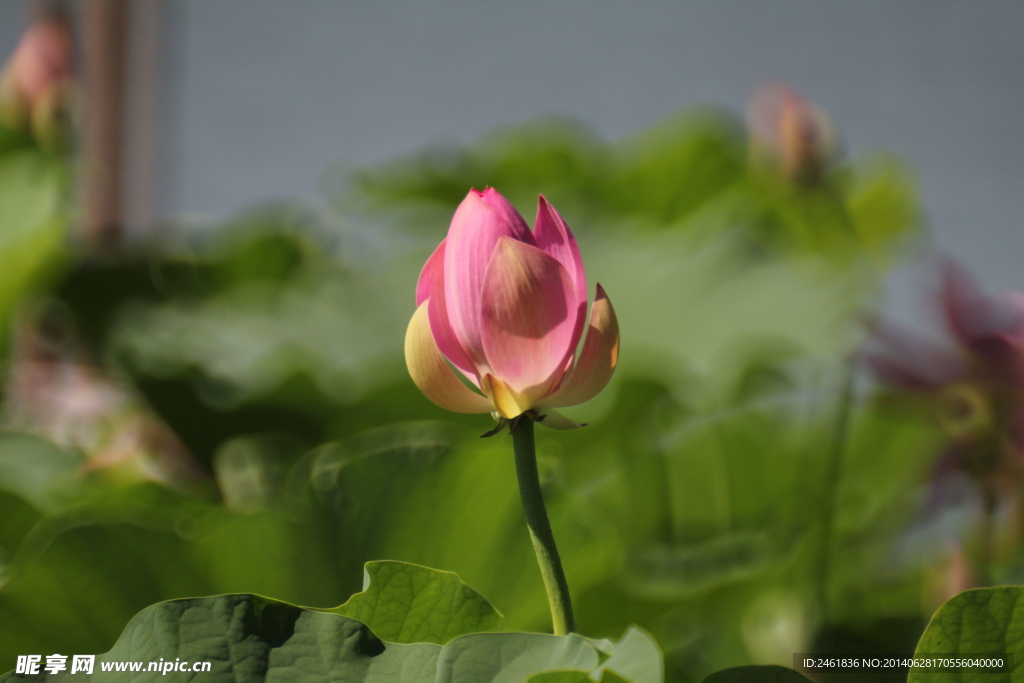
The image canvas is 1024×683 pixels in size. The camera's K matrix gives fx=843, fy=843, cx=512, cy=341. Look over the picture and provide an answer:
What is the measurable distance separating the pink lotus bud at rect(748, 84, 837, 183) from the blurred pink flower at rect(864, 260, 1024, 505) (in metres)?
0.38

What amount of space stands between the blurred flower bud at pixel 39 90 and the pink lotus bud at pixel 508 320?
48 cm

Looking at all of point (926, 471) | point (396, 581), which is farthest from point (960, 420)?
point (396, 581)

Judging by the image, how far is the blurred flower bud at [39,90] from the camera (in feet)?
1.63

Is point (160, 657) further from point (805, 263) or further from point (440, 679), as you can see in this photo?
point (805, 263)

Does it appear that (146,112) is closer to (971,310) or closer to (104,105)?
(104,105)

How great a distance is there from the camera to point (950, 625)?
121 mm

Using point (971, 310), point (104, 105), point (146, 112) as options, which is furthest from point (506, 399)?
point (146, 112)

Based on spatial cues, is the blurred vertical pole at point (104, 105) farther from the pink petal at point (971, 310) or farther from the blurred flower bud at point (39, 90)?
the pink petal at point (971, 310)

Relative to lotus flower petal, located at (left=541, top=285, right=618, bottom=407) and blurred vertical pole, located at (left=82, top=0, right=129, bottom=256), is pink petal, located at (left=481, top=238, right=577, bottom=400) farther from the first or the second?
blurred vertical pole, located at (left=82, top=0, right=129, bottom=256)

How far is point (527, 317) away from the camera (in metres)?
0.11

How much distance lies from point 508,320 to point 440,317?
10mm

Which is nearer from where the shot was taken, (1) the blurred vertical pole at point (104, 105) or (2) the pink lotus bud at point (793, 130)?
(2) the pink lotus bud at point (793, 130)

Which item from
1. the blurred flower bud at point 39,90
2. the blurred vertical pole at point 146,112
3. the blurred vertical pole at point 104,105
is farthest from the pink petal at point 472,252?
the blurred vertical pole at point 146,112

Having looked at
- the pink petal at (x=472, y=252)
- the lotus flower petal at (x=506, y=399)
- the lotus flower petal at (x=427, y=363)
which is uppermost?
the pink petal at (x=472, y=252)
